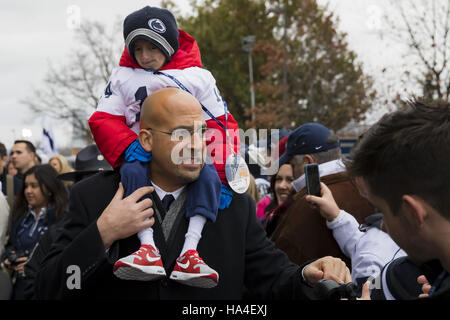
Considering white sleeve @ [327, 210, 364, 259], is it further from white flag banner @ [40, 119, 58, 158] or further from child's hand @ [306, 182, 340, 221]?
white flag banner @ [40, 119, 58, 158]

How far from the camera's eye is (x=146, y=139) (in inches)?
94.8

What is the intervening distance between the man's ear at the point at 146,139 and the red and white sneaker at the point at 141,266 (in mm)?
442

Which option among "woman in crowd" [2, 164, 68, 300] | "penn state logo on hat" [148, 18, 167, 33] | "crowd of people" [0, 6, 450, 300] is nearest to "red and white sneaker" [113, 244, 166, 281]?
"crowd of people" [0, 6, 450, 300]

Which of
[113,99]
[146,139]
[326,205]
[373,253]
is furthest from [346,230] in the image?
[113,99]

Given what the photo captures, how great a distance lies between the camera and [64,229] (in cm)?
237

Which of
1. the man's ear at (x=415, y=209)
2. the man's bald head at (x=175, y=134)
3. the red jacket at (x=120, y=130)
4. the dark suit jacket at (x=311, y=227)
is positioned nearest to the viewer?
the man's ear at (x=415, y=209)

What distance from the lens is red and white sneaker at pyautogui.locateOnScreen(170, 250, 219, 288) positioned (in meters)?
2.18

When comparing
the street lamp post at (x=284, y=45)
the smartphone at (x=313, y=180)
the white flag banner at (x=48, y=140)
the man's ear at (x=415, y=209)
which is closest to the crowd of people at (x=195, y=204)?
the man's ear at (x=415, y=209)

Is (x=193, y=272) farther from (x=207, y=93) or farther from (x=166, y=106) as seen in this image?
(x=207, y=93)

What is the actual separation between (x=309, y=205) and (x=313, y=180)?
0.78ft

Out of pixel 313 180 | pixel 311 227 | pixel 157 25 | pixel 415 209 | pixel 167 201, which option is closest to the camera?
pixel 415 209

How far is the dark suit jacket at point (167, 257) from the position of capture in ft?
7.20

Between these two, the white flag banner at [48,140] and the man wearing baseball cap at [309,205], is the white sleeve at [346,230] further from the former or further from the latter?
the white flag banner at [48,140]

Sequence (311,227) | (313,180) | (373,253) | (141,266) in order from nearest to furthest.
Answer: (141,266) < (373,253) < (313,180) < (311,227)
